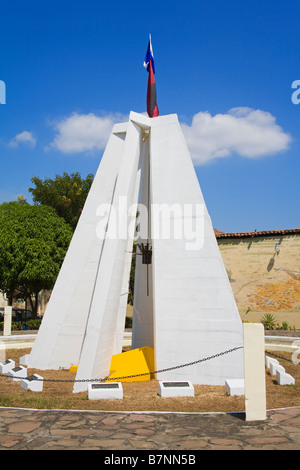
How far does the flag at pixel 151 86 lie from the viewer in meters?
11.2

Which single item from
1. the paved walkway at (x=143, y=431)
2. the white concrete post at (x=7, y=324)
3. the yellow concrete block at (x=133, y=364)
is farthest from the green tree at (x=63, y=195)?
the paved walkway at (x=143, y=431)

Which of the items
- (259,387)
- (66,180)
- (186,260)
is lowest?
(259,387)

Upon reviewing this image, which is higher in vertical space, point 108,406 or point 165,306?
point 165,306

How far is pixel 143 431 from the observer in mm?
5027

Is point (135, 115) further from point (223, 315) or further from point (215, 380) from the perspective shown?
point (215, 380)

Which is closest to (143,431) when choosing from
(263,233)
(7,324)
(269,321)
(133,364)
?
(133,364)

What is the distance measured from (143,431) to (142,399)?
2.00 metres

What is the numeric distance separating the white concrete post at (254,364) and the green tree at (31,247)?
16383mm

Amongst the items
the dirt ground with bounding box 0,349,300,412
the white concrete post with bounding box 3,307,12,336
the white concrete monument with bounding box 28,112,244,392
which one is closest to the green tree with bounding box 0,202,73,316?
the white concrete post with bounding box 3,307,12,336

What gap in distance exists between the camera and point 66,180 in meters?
27.2
